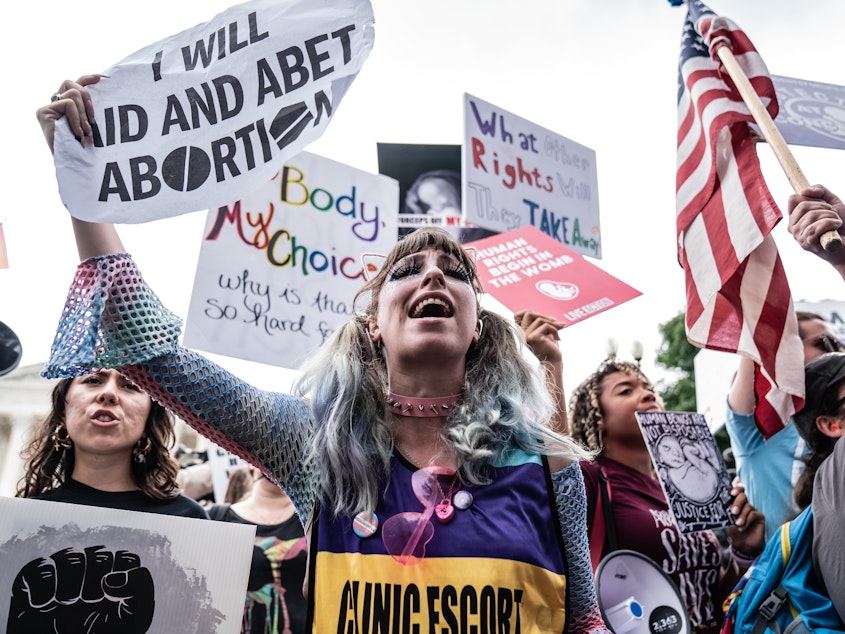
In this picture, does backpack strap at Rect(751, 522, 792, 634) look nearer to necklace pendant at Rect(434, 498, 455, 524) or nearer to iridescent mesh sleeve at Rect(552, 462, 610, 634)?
iridescent mesh sleeve at Rect(552, 462, 610, 634)

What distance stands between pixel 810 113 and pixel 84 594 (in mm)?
3821

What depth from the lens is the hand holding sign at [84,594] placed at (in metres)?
1.70

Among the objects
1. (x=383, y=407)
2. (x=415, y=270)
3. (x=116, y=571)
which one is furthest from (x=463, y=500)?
(x=116, y=571)

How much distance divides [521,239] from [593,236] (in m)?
1.80

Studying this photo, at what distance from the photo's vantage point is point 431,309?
1996 millimetres

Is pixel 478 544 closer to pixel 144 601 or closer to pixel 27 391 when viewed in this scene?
pixel 144 601

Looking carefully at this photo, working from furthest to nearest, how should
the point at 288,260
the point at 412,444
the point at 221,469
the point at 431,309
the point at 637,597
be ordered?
the point at 221,469 → the point at 288,260 → the point at 637,597 → the point at 431,309 → the point at 412,444

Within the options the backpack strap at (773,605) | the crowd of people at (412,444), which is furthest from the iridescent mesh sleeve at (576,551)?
the backpack strap at (773,605)

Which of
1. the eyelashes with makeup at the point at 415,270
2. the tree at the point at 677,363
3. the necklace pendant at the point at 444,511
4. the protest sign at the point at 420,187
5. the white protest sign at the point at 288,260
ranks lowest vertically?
the necklace pendant at the point at 444,511

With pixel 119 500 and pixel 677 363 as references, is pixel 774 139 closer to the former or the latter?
pixel 119 500

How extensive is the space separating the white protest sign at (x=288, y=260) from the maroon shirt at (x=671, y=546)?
1446 millimetres

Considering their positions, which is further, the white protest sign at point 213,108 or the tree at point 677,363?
the tree at point 677,363

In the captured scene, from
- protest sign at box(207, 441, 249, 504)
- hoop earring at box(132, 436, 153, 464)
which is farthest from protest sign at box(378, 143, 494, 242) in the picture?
hoop earring at box(132, 436, 153, 464)

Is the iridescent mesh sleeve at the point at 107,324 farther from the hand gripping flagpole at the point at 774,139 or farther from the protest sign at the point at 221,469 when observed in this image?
the protest sign at the point at 221,469
